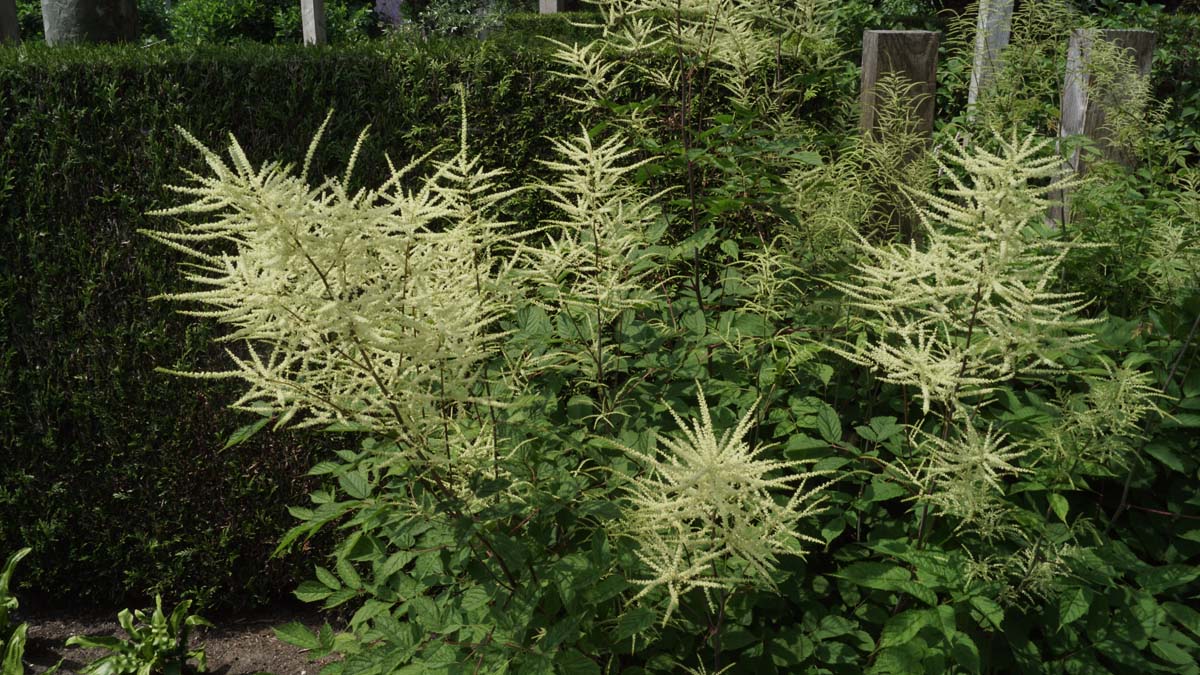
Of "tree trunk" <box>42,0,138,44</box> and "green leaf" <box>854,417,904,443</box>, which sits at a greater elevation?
"tree trunk" <box>42,0,138,44</box>

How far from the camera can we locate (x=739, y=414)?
246 centimetres

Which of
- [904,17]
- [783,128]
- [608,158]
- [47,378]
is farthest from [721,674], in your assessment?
[904,17]

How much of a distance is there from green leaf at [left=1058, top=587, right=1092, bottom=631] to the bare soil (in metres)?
2.99

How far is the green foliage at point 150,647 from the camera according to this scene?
383 centimetres

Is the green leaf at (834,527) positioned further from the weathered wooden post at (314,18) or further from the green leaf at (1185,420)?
the weathered wooden post at (314,18)

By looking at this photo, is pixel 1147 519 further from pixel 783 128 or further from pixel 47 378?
pixel 47 378

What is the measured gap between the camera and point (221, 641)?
4.33m

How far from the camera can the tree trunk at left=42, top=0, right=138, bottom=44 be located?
611cm

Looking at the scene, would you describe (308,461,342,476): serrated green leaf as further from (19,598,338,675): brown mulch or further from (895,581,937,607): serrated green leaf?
(19,598,338,675): brown mulch

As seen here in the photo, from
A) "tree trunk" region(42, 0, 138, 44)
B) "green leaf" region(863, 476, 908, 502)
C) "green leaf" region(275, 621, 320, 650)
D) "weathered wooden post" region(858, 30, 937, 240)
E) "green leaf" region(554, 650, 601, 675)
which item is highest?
"tree trunk" region(42, 0, 138, 44)

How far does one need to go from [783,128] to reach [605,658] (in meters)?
1.80

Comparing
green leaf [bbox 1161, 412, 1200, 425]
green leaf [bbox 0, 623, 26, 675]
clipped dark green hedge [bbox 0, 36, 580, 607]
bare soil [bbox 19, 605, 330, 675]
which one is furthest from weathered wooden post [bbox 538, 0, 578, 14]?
green leaf [bbox 1161, 412, 1200, 425]

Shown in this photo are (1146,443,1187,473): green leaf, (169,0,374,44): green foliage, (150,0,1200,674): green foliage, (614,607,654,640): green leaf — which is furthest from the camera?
(169,0,374,44): green foliage

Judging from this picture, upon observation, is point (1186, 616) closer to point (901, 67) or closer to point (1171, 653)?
point (1171, 653)
